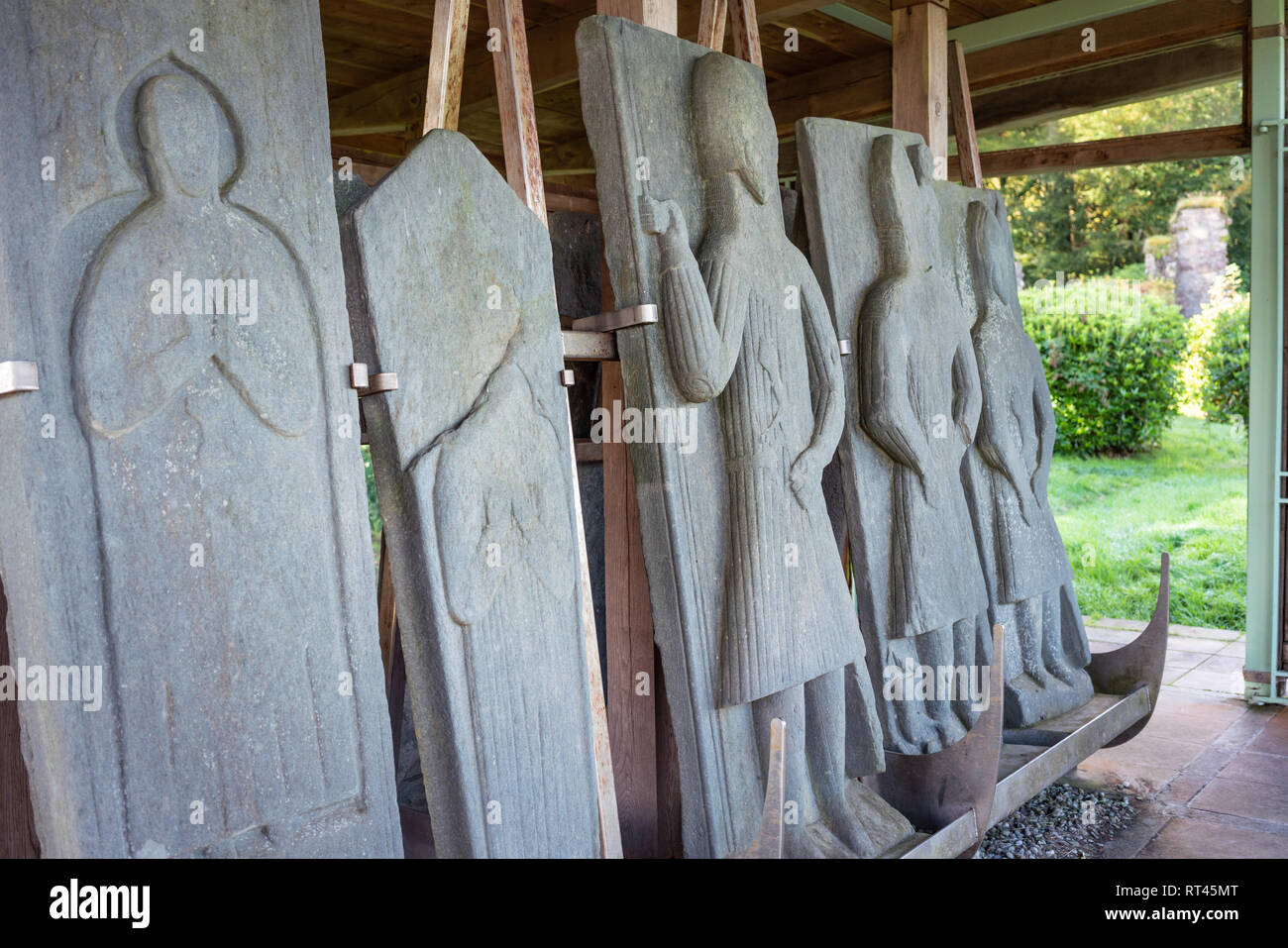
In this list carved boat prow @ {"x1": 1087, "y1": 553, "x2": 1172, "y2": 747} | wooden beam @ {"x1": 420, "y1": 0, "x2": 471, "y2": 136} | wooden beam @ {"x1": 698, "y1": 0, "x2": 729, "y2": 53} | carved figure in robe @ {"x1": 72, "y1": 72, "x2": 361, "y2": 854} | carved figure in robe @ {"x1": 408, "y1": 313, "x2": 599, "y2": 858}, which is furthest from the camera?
carved boat prow @ {"x1": 1087, "y1": 553, "x2": 1172, "y2": 747}

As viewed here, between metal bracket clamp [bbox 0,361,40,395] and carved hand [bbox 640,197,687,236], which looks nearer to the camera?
metal bracket clamp [bbox 0,361,40,395]

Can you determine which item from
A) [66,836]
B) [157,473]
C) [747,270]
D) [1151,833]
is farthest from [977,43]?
[66,836]

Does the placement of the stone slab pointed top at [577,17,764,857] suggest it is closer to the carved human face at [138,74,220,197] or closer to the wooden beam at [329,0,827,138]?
the carved human face at [138,74,220,197]

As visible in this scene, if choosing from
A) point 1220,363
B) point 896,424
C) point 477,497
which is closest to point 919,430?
point 896,424

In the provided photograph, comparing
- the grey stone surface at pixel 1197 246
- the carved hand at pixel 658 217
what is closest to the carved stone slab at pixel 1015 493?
the carved hand at pixel 658 217

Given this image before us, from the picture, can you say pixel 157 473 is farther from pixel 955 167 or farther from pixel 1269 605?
pixel 955 167

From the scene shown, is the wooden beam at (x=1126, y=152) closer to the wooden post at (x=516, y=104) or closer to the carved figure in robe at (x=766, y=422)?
the carved figure in robe at (x=766, y=422)

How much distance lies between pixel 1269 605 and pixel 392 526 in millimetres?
4693

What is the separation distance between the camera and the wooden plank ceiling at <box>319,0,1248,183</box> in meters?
5.11

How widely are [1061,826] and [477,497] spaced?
9.72 feet

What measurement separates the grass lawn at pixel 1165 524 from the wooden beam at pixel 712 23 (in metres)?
6.37

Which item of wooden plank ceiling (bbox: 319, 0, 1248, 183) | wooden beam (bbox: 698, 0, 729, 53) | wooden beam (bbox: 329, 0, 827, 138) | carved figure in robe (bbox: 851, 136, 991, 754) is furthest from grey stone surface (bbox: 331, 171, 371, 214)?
wooden plank ceiling (bbox: 319, 0, 1248, 183)

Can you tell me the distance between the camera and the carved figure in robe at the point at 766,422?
2744 millimetres

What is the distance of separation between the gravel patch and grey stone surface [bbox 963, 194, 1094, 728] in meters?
0.37
